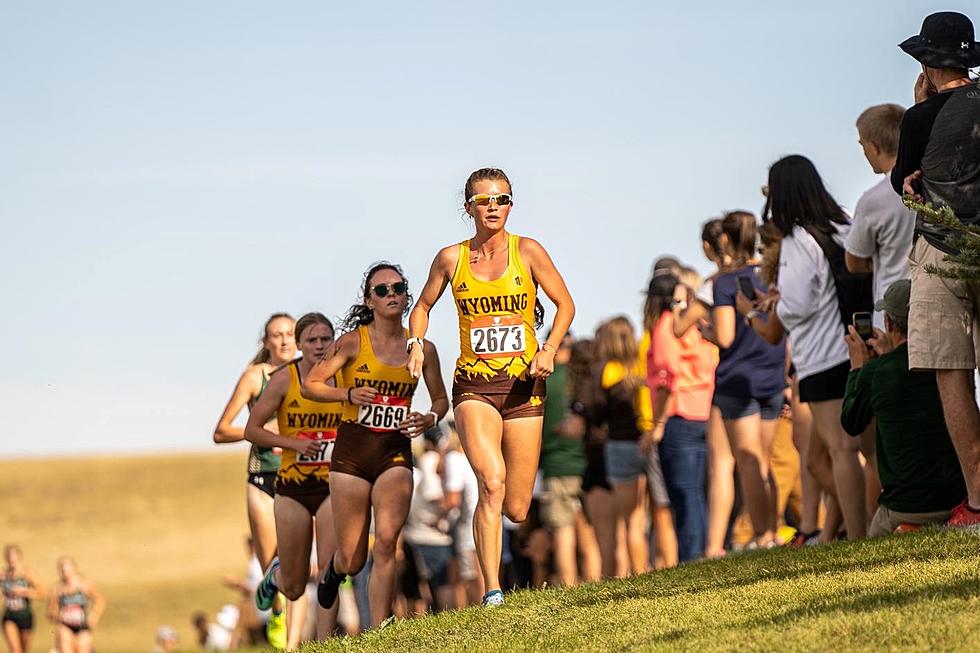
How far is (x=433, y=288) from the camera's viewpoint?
9977 mm

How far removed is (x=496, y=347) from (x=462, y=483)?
6522mm

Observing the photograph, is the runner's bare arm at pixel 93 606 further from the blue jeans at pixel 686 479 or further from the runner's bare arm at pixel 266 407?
the blue jeans at pixel 686 479

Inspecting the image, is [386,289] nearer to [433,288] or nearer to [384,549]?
[433,288]

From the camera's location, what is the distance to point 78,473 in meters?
71.4

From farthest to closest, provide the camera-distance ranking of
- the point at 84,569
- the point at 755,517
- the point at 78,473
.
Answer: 1. the point at 78,473
2. the point at 84,569
3. the point at 755,517

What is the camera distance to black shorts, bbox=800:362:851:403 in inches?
409

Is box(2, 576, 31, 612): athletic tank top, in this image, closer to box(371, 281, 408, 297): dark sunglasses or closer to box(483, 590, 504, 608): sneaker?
box(371, 281, 408, 297): dark sunglasses

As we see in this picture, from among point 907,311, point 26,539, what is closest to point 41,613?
point 26,539

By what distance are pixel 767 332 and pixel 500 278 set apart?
96.8 inches

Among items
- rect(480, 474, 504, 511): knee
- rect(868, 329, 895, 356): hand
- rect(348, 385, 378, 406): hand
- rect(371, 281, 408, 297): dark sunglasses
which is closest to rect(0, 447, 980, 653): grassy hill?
rect(480, 474, 504, 511): knee

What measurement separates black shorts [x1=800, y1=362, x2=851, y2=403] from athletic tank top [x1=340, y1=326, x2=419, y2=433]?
2.61 metres

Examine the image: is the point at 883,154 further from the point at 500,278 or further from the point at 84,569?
the point at 84,569

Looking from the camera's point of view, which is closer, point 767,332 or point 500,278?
point 500,278

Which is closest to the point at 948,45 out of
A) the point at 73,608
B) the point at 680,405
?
the point at 680,405
